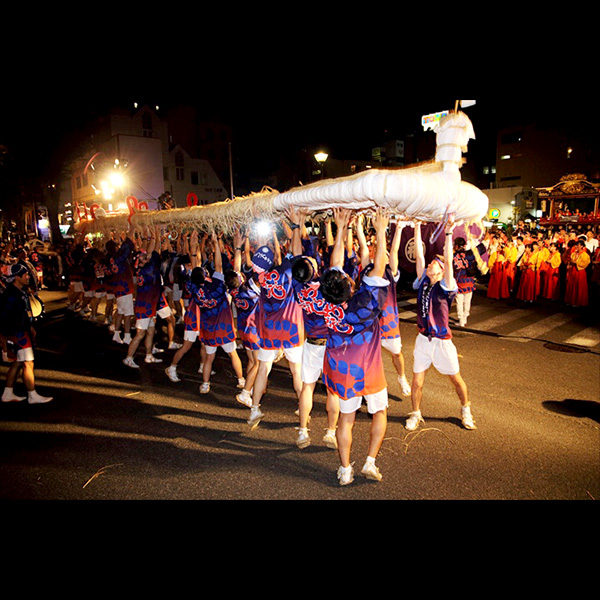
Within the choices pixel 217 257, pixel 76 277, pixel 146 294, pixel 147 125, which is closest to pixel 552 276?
pixel 217 257

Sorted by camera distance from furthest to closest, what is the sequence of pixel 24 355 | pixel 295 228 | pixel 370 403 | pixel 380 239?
pixel 24 355 < pixel 295 228 < pixel 370 403 < pixel 380 239

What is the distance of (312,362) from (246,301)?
1530 mm

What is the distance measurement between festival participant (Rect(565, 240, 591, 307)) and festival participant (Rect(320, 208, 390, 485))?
1052 centimetres

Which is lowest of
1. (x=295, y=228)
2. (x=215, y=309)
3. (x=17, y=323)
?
(x=17, y=323)

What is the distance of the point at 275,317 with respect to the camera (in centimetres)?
472

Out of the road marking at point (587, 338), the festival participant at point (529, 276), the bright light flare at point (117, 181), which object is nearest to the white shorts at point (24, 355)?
the road marking at point (587, 338)

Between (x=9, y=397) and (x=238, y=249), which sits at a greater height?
(x=238, y=249)

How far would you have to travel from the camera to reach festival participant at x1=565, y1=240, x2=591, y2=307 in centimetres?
1120

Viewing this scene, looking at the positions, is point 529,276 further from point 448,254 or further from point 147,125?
point 147,125

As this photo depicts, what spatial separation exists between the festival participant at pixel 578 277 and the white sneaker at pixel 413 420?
9320mm

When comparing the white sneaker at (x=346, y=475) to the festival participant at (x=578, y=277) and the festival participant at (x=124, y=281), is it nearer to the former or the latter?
the festival participant at (x=124, y=281)

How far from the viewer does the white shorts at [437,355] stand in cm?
455
